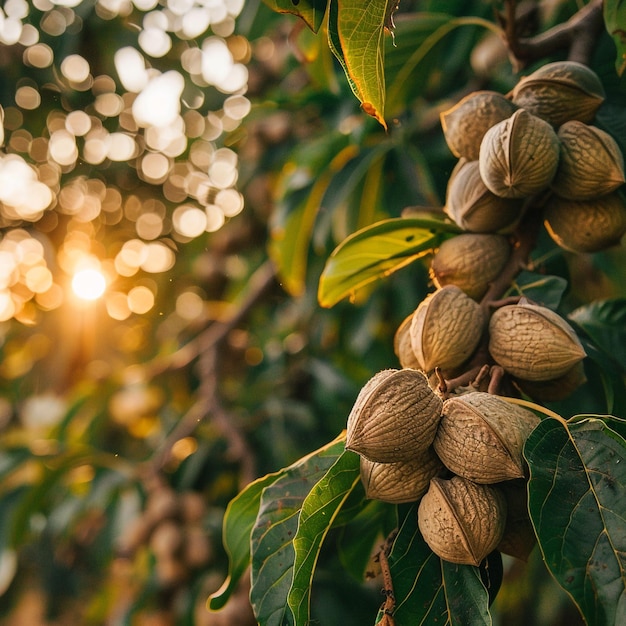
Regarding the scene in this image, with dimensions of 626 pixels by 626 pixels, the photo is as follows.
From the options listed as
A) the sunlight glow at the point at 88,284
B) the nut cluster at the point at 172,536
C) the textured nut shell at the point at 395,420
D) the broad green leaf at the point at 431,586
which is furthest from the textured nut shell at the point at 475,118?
the sunlight glow at the point at 88,284

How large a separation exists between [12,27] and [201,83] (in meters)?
0.88

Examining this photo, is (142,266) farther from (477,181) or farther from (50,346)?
(477,181)

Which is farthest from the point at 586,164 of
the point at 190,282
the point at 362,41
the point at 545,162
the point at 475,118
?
the point at 190,282

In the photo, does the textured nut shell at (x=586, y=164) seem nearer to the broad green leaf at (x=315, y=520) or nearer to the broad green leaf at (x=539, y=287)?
the broad green leaf at (x=539, y=287)

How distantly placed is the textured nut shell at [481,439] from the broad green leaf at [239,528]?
0.27 metres

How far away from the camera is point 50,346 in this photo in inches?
161

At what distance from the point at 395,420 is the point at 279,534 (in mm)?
258

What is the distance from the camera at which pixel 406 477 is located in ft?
2.70

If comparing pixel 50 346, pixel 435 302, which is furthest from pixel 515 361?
pixel 50 346

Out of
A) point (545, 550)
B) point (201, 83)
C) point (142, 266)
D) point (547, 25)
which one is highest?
point (547, 25)

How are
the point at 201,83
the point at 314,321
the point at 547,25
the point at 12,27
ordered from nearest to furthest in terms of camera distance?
the point at 547,25, the point at 314,321, the point at 12,27, the point at 201,83

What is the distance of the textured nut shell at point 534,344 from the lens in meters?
0.88

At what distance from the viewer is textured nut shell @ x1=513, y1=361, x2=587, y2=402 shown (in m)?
0.94

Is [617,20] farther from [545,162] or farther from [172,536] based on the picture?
[172,536]
